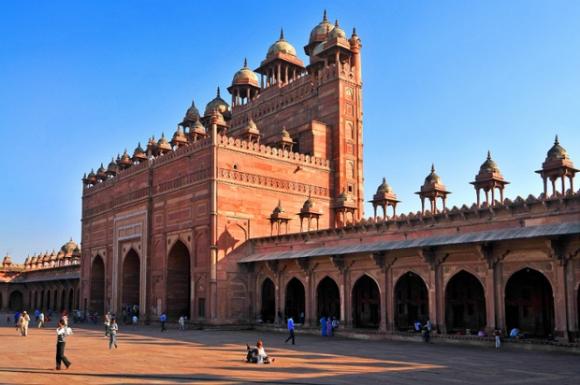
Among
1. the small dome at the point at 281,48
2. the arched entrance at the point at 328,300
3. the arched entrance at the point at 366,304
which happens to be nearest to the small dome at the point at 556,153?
the arched entrance at the point at 366,304

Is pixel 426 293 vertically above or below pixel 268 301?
above

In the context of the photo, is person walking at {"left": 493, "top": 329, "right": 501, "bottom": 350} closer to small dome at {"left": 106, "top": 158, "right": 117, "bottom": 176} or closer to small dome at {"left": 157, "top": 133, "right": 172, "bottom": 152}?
small dome at {"left": 157, "top": 133, "right": 172, "bottom": 152}

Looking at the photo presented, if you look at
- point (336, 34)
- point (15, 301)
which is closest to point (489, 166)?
point (336, 34)

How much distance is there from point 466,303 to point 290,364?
11.1 metres

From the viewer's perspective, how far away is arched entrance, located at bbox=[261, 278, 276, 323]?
31656mm

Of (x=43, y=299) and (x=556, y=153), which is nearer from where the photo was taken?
(x=556, y=153)

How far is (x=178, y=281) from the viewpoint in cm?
3481

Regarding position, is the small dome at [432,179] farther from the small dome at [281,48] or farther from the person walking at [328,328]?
the small dome at [281,48]

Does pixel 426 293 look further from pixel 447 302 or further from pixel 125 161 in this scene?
pixel 125 161

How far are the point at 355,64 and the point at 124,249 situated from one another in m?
19.0

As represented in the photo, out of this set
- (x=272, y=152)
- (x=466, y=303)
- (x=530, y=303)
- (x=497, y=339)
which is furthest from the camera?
(x=272, y=152)

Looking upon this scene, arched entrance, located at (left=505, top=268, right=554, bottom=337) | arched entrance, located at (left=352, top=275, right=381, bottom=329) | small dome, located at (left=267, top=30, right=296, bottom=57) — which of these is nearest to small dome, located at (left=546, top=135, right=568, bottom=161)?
arched entrance, located at (left=505, top=268, right=554, bottom=337)

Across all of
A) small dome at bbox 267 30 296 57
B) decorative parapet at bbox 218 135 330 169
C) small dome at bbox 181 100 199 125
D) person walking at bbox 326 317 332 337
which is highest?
small dome at bbox 267 30 296 57

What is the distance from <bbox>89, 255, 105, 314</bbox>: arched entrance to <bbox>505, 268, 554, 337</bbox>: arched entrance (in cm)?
3062
